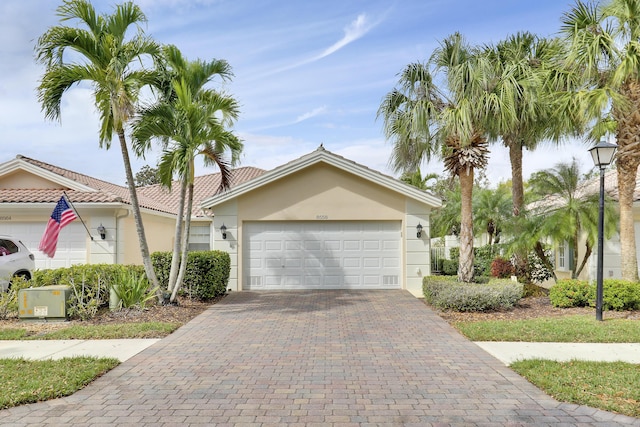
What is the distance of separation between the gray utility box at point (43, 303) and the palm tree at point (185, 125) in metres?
2.46

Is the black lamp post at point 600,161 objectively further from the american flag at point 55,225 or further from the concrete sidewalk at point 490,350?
the american flag at point 55,225

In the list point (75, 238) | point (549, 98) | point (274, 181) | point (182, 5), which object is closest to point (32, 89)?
point (182, 5)

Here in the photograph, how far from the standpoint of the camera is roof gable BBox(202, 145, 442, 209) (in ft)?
49.3

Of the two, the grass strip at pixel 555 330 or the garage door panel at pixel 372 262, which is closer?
the grass strip at pixel 555 330

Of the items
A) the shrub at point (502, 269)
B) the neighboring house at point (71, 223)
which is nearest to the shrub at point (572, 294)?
the shrub at point (502, 269)

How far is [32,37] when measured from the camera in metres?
10.1

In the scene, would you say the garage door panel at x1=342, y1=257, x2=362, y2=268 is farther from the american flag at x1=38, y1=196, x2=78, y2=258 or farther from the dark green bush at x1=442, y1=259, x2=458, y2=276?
the american flag at x1=38, y1=196, x2=78, y2=258

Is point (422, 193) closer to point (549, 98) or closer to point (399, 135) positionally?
point (399, 135)

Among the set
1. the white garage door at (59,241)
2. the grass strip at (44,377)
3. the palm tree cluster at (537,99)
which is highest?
the palm tree cluster at (537,99)

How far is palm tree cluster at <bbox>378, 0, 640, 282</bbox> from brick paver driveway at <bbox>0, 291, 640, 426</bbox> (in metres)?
5.39

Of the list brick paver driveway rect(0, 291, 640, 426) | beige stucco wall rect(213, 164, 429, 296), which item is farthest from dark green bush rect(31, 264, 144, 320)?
beige stucco wall rect(213, 164, 429, 296)

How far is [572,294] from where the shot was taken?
11.4 m

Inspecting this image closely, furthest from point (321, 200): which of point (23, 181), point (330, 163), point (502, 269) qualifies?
point (23, 181)

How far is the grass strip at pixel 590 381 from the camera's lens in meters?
4.97
